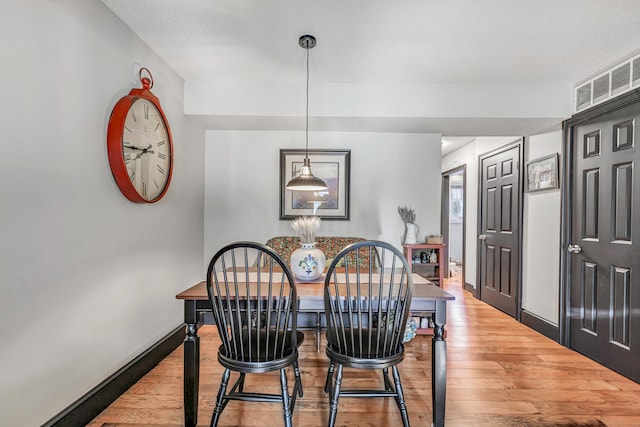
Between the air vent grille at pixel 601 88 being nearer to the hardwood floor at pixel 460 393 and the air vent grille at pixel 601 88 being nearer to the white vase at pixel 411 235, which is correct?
the white vase at pixel 411 235

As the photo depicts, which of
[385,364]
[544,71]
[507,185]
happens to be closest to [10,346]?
[385,364]

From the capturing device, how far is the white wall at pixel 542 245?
10.6 feet

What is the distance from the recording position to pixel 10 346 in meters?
1.42

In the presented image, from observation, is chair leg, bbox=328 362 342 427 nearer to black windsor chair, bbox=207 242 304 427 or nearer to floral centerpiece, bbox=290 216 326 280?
black windsor chair, bbox=207 242 304 427

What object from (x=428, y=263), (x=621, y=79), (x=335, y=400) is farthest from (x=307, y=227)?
(x=621, y=79)

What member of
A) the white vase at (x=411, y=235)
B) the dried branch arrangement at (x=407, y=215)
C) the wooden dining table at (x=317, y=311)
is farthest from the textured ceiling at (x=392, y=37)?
the wooden dining table at (x=317, y=311)

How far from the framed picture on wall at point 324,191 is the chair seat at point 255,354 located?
88.0 inches

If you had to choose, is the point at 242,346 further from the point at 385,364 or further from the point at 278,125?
the point at 278,125

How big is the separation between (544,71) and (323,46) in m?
1.90

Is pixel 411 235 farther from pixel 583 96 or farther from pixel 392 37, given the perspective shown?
pixel 392 37

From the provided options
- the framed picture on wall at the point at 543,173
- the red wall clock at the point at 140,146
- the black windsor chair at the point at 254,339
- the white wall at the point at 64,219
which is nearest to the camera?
the white wall at the point at 64,219

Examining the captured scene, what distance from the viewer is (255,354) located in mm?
1595

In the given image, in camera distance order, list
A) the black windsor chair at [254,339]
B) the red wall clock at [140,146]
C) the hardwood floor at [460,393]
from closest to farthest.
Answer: the black windsor chair at [254,339] < the hardwood floor at [460,393] < the red wall clock at [140,146]

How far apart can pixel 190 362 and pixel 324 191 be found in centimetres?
242
